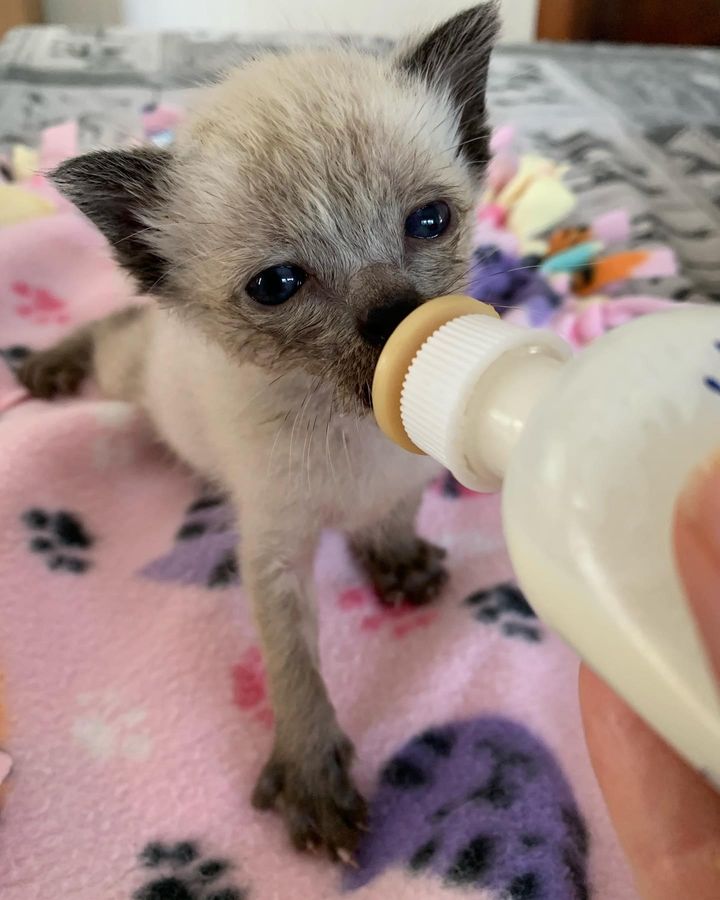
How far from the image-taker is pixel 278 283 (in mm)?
814

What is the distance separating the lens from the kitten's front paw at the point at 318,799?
0.85 metres

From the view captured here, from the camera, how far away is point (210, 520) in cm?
129

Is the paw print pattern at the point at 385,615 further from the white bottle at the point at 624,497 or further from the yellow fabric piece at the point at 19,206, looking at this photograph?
the yellow fabric piece at the point at 19,206

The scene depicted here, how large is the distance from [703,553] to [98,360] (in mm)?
1268

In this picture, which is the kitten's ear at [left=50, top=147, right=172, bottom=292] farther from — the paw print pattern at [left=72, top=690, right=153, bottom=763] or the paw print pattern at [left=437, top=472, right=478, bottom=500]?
the paw print pattern at [left=437, top=472, right=478, bottom=500]

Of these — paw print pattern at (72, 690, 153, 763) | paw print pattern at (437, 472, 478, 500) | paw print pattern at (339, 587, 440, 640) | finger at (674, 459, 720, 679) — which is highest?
finger at (674, 459, 720, 679)

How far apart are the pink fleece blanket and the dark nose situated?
0.47 metres

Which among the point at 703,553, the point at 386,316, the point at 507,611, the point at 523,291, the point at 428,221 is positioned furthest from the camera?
the point at 523,291

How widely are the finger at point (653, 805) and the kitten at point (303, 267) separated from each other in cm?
31

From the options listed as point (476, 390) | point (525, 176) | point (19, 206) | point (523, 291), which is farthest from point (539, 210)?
point (476, 390)

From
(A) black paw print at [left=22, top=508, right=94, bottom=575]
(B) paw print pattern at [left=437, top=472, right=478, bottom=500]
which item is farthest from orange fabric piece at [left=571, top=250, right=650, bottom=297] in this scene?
(A) black paw print at [left=22, top=508, right=94, bottom=575]

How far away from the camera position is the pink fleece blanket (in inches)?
32.1

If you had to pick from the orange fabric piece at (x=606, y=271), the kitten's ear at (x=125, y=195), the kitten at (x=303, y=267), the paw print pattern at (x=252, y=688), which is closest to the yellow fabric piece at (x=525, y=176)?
the orange fabric piece at (x=606, y=271)

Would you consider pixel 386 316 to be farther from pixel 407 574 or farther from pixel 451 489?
pixel 451 489
